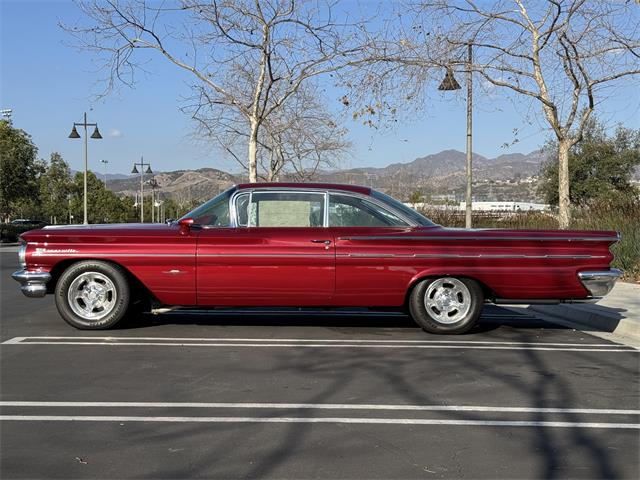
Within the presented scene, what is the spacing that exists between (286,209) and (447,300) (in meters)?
2.10

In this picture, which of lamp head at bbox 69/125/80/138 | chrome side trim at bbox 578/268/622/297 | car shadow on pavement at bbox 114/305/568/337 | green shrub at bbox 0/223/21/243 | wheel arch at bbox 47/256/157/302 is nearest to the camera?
chrome side trim at bbox 578/268/622/297

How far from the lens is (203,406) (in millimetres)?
4945

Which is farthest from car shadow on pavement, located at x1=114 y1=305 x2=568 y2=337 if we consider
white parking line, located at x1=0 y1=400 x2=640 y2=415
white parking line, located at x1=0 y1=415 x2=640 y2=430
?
white parking line, located at x1=0 y1=415 x2=640 y2=430

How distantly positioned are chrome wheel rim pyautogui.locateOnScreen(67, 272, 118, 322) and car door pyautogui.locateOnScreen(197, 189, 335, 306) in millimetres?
1064

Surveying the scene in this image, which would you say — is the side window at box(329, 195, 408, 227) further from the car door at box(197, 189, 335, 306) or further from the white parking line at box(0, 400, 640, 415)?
the white parking line at box(0, 400, 640, 415)

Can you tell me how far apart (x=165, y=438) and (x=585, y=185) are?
29.8 m

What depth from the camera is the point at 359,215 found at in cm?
789

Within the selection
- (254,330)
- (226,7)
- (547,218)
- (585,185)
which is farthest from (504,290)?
(585,185)

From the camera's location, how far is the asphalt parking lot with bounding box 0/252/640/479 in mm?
3918

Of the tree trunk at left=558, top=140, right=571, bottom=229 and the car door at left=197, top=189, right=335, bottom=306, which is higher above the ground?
the tree trunk at left=558, top=140, right=571, bottom=229

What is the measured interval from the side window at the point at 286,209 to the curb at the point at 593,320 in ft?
12.5

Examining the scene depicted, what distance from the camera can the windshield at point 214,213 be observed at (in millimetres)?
7805

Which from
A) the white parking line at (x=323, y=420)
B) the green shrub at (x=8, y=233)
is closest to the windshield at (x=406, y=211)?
the white parking line at (x=323, y=420)

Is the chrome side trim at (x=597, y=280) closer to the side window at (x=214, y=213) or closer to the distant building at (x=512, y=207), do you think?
the side window at (x=214, y=213)
